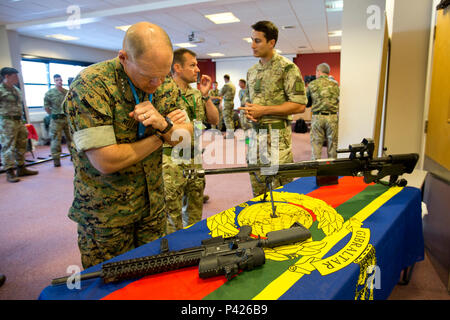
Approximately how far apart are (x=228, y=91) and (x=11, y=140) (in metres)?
6.19

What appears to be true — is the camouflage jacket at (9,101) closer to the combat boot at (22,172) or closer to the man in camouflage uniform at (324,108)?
the combat boot at (22,172)

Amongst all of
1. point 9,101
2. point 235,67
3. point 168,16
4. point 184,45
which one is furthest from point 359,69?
point 235,67

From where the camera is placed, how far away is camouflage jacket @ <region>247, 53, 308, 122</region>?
7.37 feet

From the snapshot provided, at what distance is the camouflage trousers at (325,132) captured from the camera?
184 inches

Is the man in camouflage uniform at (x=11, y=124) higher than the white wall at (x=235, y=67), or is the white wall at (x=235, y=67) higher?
the white wall at (x=235, y=67)

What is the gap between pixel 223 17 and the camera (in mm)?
7191

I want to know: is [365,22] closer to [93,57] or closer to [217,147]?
[217,147]

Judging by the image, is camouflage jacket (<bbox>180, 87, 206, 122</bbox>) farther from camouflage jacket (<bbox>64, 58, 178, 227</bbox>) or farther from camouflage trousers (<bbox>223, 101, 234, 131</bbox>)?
camouflage trousers (<bbox>223, 101, 234, 131</bbox>)

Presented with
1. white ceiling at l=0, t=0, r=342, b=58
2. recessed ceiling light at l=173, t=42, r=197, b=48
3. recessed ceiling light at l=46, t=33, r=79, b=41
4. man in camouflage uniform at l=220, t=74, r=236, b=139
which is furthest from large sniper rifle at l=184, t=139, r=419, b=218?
recessed ceiling light at l=173, t=42, r=197, b=48

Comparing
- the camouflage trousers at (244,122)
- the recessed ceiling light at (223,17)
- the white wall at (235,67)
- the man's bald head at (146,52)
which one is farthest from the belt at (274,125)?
the white wall at (235,67)

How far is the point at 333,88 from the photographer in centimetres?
457

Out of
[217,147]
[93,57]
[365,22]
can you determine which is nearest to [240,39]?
[217,147]

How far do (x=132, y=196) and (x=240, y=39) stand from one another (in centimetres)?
1001

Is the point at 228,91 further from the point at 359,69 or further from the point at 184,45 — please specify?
the point at 359,69
